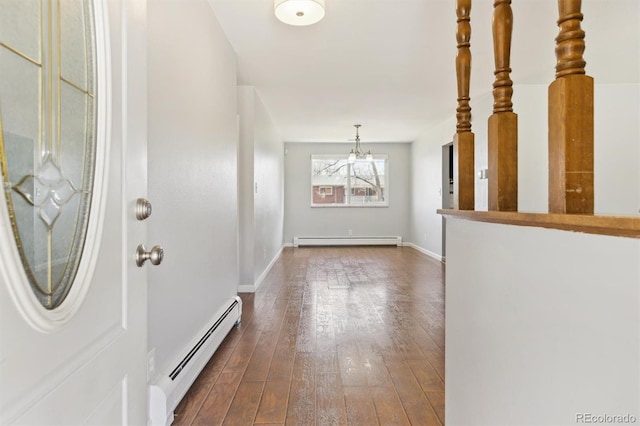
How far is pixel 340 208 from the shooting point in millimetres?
7953

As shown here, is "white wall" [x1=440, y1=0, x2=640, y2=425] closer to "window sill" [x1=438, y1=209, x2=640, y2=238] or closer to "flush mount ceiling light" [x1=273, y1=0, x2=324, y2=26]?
"window sill" [x1=438, y1=209, x2=640, y2=238]

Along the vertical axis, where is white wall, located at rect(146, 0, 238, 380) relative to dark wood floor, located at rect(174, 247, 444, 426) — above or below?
above

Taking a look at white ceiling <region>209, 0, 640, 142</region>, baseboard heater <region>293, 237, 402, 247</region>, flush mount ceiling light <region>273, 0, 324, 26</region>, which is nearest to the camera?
flush mount ceiling light <region>273, 0, 324, 26</region>

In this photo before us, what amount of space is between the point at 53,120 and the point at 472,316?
49.2 inches

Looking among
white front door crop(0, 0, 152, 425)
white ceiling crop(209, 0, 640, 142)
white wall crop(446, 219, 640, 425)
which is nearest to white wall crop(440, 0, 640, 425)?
white wall crop(446, 219, 640, 425)

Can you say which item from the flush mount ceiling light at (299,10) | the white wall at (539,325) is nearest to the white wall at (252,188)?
the flush mount ceiling light at (299,10)

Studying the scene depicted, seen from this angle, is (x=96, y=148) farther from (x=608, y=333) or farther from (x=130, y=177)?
(x=608, y=333)

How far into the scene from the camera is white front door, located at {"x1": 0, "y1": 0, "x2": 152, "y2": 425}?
523 mm

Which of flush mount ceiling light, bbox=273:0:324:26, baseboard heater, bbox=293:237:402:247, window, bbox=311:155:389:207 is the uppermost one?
flush mount ceiling light, bbox=273:0:324:26

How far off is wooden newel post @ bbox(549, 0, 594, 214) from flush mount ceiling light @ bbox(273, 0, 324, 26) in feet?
5.77

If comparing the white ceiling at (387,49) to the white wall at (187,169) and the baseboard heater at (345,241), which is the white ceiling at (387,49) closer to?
the white wall at (187,169)

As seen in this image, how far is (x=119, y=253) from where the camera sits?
831 millimetres

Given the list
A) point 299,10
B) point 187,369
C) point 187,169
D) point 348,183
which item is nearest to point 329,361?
point 187,369

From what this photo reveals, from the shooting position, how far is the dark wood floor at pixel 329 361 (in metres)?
1.64
